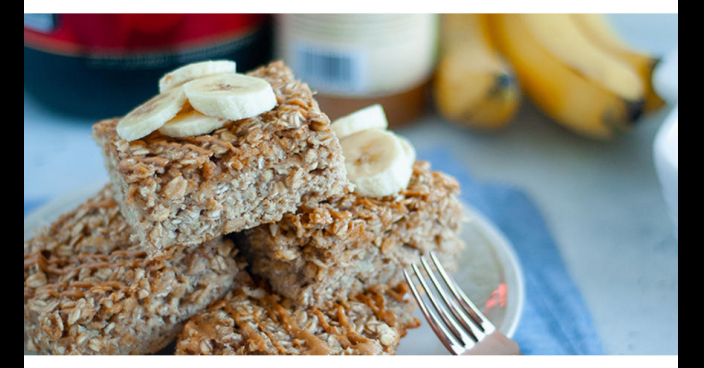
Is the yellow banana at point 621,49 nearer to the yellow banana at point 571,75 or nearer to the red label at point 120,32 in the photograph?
the yellow banana at point 571,75

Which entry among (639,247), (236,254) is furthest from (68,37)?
(639,247)

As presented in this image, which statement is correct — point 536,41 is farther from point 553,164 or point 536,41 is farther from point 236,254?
point 236,254

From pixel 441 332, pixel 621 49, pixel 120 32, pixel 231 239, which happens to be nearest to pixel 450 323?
pixel 441 332

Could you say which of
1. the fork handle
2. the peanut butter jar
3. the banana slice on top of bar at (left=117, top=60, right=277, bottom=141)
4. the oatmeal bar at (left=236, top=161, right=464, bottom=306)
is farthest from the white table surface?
the banana slice on top of bar at (left=117, top=60, right=277, bottom=141)

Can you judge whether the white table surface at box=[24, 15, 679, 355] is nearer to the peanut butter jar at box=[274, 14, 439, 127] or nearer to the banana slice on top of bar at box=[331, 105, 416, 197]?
the peanut butter jar at box=[274, 14, 439, 127]

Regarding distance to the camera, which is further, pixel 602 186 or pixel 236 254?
pixel 602 186

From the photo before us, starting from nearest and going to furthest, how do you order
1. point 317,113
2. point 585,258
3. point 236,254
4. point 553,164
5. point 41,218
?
1. point 317,113
2. point 236,254
3. point 41,218
4. point 585,258
5. point 553,164
